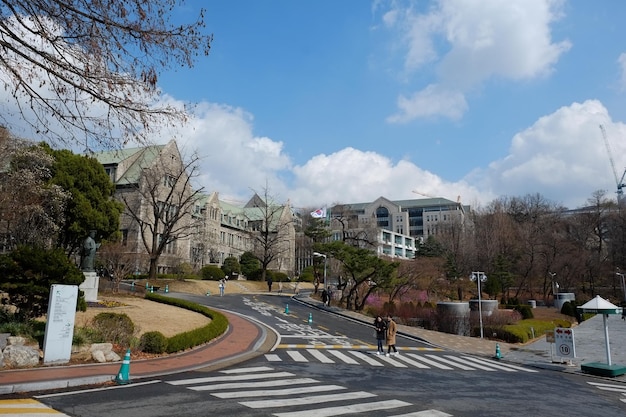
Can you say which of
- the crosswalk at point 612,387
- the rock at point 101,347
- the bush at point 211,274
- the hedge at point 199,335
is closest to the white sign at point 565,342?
the crosswalk at point 612,387

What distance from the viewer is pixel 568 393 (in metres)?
12.2

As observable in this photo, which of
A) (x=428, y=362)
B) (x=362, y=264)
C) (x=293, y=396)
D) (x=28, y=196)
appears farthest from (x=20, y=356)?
(x=362, y=264)

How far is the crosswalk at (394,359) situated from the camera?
15.7 meters

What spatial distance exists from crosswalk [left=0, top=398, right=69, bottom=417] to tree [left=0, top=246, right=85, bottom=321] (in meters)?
6.54

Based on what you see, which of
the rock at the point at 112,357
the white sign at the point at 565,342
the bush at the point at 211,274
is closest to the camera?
the rock at the point at 112,357

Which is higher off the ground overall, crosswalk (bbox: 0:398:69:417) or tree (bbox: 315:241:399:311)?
tree (bbox: 315:241:399:311)

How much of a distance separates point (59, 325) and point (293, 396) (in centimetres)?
753

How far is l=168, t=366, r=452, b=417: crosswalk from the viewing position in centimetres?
836

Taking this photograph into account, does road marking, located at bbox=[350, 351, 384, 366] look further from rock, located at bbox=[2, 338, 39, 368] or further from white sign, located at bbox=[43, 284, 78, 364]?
rock, located at bbox=[2, 338, 39, 368]

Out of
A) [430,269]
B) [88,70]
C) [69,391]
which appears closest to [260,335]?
[69,391]

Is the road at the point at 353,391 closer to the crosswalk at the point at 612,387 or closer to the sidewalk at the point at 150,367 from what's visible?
the crosswalk at the point at 612,387

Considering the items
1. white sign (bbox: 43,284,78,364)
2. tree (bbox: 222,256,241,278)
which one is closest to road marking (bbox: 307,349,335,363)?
white sign (bbox: 43,284,78,364)

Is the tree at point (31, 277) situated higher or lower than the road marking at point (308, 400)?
higher

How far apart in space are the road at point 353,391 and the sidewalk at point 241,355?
2.65 feet
